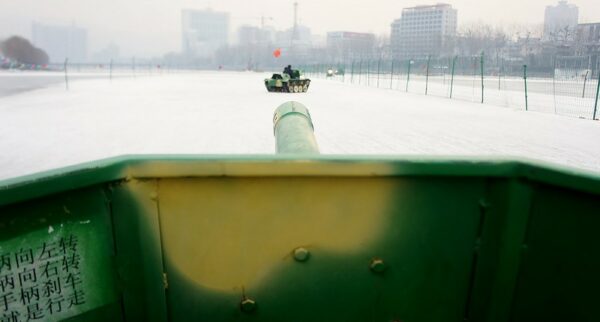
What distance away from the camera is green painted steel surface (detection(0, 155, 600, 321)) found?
1.58 m

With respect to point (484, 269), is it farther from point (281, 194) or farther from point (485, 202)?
point (281, 194)

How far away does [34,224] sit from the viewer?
4.84ft

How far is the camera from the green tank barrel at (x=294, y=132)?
288 cm

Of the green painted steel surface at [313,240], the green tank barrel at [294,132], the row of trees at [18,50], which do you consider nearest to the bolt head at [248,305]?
the green painted steel surface at [313,240]

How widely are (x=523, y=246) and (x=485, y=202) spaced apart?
0.20 meters

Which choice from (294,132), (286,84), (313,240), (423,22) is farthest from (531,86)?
(423,22)

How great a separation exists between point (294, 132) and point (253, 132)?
7.35 metres

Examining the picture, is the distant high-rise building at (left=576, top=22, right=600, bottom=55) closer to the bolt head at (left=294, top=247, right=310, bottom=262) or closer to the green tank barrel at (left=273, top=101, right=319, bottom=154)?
the green tank barrel at (left=273, top=101, right=319, bottom=154)

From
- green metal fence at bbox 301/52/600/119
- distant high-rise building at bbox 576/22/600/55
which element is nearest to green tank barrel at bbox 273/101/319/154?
green metal fence at bbox 301/52/600/119

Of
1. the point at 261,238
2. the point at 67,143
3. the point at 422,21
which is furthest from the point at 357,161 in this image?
the point at 422,21

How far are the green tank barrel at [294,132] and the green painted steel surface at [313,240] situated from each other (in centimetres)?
107

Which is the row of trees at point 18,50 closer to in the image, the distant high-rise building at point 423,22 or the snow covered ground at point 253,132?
the snow covered ground at point 253,132

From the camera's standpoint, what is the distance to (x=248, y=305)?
1838mm

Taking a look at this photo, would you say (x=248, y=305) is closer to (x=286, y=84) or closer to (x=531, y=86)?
(x=286, y=84)
